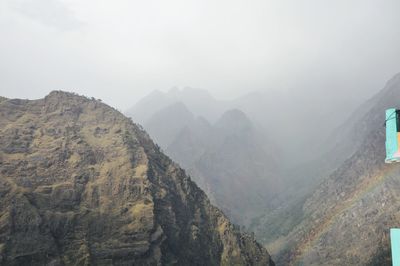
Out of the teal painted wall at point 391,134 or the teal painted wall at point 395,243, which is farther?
the teal painted wall at point 391,134

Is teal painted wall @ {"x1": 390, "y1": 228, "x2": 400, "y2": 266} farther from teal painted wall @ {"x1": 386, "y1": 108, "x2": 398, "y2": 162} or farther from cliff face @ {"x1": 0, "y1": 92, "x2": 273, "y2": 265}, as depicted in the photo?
cliff face @ {"x1": 0, "y1": 92, "x2": 273, "y2": 265}

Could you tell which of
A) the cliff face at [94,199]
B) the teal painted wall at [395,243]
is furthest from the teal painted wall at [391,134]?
the cliff face at [94,199]

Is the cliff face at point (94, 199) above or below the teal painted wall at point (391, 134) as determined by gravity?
above

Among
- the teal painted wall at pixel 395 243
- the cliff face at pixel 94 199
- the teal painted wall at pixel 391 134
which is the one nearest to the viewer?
the teal painted wall at pixel 395 243

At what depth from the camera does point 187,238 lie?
15525 centimetres

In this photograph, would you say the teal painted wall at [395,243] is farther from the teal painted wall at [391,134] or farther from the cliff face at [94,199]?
the cliff face at [94,199]

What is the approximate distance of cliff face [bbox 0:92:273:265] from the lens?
125000 millimetres

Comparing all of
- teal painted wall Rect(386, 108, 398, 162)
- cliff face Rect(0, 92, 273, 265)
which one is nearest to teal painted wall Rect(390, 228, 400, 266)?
teal painted wall Rect(386, 108, 398, 162)

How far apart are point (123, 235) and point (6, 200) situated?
37.0 metres

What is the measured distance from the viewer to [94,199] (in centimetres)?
14525

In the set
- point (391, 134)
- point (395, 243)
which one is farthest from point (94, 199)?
point (395, 243)

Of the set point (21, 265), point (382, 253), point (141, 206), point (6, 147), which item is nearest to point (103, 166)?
point (141, 206)

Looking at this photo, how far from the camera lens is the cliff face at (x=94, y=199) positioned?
125 m

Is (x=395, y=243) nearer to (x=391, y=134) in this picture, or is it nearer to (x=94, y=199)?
(x=391, y=134)
